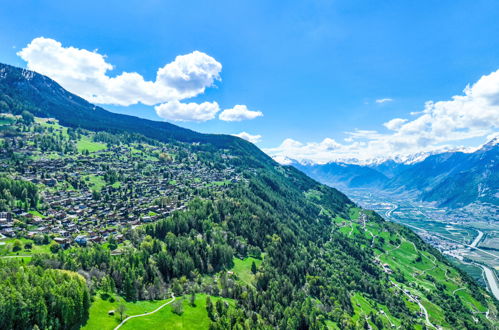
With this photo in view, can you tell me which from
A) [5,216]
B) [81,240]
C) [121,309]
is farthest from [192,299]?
[5,216]

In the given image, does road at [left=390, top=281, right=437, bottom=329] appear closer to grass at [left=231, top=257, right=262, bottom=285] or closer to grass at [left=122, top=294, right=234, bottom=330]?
grass at [left=231, top=257, right=262, bottom=285]

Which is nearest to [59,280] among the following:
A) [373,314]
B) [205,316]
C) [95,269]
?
[95,269]

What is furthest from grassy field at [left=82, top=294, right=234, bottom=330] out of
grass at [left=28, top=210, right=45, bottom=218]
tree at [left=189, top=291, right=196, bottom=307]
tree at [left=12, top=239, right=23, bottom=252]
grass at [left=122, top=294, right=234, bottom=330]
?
grass at [left=28, top=210, right=45, bottom=218]

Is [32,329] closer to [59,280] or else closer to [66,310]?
[66,310]

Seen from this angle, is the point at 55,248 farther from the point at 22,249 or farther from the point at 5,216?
the point at 5,216

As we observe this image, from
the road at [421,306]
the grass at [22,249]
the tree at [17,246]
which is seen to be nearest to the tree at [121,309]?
the grass at [22,249]
